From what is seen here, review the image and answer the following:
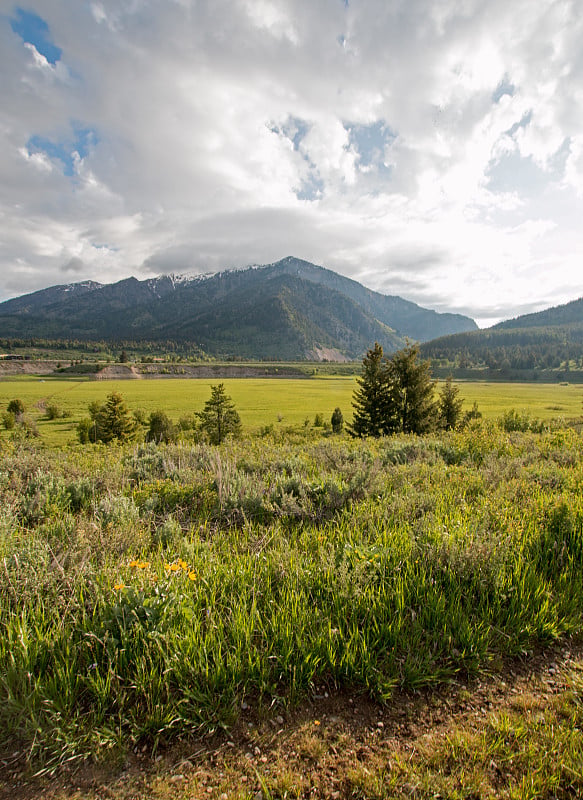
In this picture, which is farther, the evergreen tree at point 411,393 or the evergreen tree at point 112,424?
the evergreen tree at point 112,424

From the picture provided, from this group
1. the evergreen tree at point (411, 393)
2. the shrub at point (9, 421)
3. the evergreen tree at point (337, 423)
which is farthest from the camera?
the evergreen tree at point (337, 423)

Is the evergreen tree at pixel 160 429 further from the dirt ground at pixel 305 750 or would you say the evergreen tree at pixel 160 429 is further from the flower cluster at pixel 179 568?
the dirt ground at pixel 305 750

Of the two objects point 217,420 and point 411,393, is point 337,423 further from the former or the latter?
point 411,393

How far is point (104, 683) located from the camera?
2393 mm

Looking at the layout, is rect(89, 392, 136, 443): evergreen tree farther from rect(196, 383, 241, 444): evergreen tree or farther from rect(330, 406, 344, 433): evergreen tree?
rect(330, 406, 344, 433): evergreen tree

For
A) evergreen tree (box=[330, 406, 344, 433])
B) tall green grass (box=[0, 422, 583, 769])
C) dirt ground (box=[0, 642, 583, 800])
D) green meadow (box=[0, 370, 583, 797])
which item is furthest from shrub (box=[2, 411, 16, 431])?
dirt ground (box=[0, 642, 583, 800])

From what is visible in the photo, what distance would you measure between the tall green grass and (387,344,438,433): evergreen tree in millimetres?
29115

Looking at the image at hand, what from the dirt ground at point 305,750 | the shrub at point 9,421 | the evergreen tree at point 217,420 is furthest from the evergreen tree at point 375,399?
the shrub at point 9,421

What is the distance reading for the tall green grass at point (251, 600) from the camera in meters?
2.39

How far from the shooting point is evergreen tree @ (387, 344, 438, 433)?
33531 millimetres

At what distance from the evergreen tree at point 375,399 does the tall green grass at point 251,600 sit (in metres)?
29.6

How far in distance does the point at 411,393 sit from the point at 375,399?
3426 mm

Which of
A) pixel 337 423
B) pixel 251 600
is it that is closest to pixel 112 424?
pixel 337 423

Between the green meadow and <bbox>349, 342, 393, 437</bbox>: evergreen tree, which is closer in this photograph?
the green meadow
